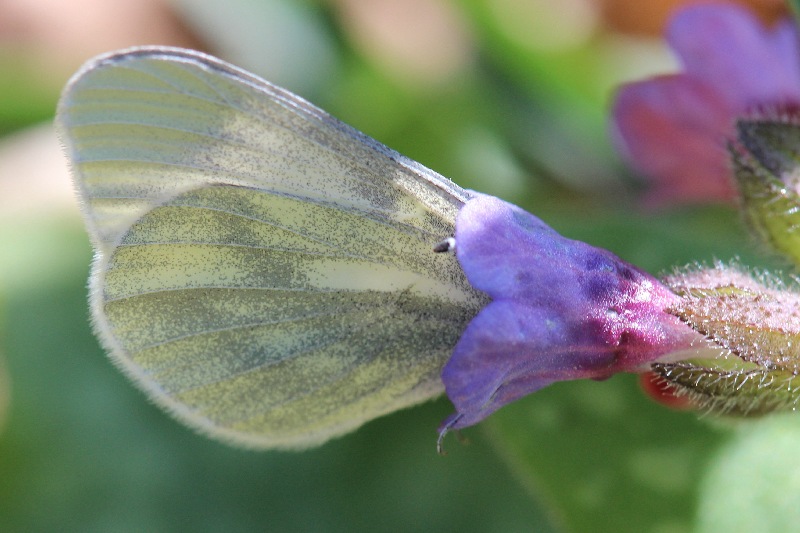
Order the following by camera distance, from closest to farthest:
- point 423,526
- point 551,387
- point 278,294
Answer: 1. point 278,294
2. point 551,387
3. point 423,526

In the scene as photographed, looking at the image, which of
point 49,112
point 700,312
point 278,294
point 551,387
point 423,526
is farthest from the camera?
point 49,112

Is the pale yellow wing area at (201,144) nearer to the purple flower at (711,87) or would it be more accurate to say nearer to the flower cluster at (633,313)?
the flower cluster at (633,313)

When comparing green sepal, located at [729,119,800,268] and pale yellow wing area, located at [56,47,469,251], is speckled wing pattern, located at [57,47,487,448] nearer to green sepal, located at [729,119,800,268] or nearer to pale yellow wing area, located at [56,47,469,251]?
pale yellow wing area, located at [56,47,469,251]

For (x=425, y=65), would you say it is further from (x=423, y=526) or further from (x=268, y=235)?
(x=268, y=235)

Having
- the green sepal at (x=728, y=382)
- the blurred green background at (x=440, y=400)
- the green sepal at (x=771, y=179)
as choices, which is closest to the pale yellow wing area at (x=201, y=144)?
the green sepal at (x=728, y=382)

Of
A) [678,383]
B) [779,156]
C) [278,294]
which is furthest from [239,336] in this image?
[779,156]
